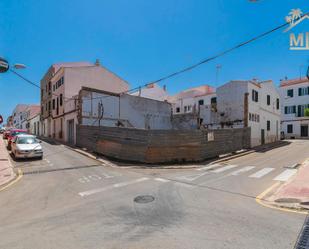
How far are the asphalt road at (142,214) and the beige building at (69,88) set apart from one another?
1548 cm

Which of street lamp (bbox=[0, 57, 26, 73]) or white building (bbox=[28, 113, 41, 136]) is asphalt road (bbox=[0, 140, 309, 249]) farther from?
white building (bbox=[28, 113, 41, 136])

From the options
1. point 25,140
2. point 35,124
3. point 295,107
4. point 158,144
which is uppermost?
point 295,107

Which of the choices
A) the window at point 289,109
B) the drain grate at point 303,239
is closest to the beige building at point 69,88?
the drain grate at point 303,239

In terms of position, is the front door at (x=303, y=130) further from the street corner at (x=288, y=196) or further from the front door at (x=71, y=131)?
the front door at (x=71, y=131)

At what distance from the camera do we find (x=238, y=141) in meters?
22.1

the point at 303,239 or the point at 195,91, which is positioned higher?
the point at 195,91

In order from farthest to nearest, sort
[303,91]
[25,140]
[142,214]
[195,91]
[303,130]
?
1. [195,91]
2. [303,130]
3. [303,91]
4. [25,140]
5. [142,214]

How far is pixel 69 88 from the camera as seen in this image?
27.9 meters

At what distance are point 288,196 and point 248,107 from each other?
19.8 metres

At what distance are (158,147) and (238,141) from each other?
10.4 metres

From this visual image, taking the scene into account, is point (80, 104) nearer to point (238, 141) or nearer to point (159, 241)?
point (238, 141)

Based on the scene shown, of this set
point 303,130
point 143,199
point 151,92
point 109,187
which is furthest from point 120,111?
point 303,130

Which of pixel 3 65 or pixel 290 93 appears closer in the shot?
pixel 3 65

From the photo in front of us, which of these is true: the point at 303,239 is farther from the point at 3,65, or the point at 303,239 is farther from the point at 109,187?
the point at 3,65
